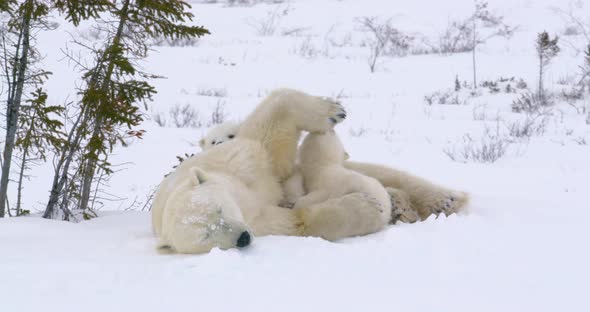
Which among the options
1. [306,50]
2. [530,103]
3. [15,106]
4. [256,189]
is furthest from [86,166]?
Answer: [306,50]

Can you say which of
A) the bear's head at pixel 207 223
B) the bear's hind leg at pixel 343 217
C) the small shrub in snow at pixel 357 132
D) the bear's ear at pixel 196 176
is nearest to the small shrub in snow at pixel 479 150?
the small shrub in snow at pixel 357 132

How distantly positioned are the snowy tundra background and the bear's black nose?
0.17 feet

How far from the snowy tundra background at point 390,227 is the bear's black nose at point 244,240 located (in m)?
0.05

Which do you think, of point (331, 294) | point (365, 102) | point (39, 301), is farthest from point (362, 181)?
point (365, 102)

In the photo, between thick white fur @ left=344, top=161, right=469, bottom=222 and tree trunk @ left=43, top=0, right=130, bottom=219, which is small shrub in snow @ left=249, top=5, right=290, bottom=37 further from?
thick white fur @ left=344, top=161, right=469, bottom=222

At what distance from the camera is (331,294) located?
2.22 m

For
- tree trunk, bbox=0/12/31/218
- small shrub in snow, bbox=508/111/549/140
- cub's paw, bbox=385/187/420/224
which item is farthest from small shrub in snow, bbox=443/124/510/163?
tree trunk, bbox=0/12/31/218

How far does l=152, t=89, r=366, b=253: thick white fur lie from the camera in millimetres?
2619

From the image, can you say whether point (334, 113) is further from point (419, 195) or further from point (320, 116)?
point (419, 195)

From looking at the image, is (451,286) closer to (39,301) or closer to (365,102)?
(39,301)

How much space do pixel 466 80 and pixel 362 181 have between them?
973cm

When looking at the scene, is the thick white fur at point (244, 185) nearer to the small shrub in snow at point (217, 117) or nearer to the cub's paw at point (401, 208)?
the cub's paw at point (401, 208)

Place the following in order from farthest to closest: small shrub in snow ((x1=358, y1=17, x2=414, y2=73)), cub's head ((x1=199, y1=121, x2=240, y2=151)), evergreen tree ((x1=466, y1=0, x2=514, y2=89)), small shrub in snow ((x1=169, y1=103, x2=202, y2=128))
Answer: evergreen tree ((x1=466, y1=0, x2=514, y2=89))
small shrub in snow ((x1=358, y1=17, x2=414, y2=73))
small shrub in snow ((x1=169, y1=103, x2=202, y2=128))
cub's head ((x1=199, y1=121, x2=240, y2=151))

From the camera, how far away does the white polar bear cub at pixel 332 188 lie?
312cm
